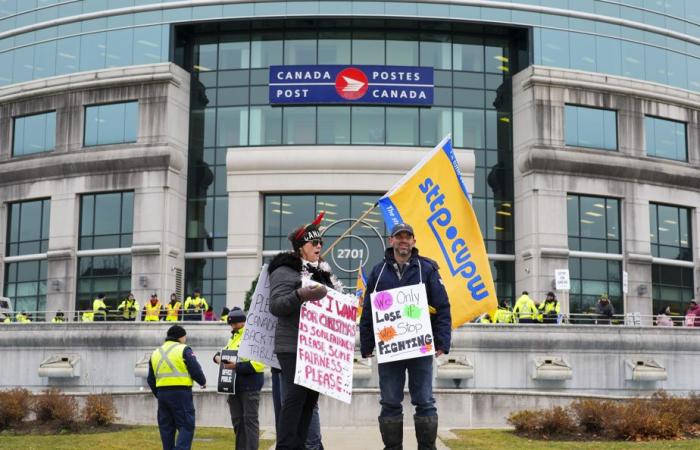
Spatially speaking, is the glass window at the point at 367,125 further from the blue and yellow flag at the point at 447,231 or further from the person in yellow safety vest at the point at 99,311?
the blue and yellow flag at the point at 447,231

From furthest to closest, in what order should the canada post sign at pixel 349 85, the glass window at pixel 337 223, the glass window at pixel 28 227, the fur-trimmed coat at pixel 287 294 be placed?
the glass window at pixel 28 227 < the canada post sign at pixel 349 85 < the glass window at pixel 337 223 < the fur-trimmed coat at pixel 287 294

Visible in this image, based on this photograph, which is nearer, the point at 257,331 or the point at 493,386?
the point at 257,331

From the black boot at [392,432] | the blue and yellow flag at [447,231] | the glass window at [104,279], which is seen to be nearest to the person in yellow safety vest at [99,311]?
the glass window at [104,279]

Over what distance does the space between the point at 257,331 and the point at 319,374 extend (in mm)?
920

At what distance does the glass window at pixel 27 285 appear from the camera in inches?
1758

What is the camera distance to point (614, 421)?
1528 centimetres

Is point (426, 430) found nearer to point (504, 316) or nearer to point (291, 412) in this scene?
point (291, 412)

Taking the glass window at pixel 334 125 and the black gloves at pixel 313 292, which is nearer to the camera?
the black gloves at pixel 313 292

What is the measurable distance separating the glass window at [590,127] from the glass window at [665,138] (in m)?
1.86

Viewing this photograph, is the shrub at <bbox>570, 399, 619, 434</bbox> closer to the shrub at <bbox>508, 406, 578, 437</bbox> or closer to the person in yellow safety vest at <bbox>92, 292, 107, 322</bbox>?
the shrub at <bbox>508, 406, 578, 437</bbox>

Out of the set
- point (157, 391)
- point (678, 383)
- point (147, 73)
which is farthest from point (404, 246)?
point (147, 73)

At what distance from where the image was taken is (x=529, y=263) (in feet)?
139

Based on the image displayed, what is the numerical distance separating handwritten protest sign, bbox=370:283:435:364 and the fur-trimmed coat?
3.98 ft

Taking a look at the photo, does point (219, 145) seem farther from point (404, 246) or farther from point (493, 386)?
point (404, 246)
